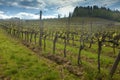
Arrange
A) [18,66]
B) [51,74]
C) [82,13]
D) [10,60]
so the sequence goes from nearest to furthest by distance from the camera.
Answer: [51,74] → [18,66] → [10,60] → [82,13]

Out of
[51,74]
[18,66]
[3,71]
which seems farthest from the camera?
[18,66]

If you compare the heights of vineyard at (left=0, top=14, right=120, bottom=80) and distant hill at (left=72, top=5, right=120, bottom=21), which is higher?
distant hill at (left=72, top=5, right=120, bottom=21)

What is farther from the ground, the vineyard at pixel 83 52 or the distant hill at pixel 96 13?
the distant hill at pixel 96 13

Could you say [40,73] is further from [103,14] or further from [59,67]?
[103,14]

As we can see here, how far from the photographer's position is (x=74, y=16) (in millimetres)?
168125

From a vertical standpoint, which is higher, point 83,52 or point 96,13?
point 96,13

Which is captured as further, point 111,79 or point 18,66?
point 18,66

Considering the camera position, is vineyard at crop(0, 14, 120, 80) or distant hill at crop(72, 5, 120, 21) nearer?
vineyard at crop(0, 14, 120, 80)

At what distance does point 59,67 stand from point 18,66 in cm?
370

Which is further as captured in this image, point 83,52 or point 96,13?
point 96,13

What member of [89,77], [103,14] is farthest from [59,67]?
[103,14]

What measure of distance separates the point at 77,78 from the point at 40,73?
9.68ft

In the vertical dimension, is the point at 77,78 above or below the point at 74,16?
below

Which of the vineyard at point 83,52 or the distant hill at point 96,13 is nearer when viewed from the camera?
the vineyard at point 83,52
